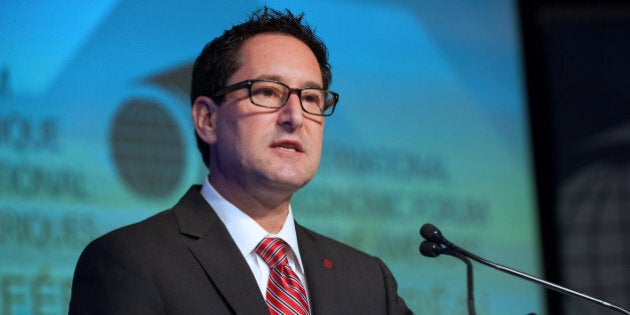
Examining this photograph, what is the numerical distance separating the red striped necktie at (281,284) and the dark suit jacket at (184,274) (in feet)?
0.20

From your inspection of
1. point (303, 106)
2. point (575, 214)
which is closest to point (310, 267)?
point (303, 106)

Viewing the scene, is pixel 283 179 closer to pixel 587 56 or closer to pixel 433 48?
pixel 433 48

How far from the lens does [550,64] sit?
4.87 metres

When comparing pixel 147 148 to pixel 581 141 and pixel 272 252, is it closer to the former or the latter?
pixel 272 252

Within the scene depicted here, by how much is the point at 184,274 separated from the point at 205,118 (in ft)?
1.86

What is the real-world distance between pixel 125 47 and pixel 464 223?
195cm

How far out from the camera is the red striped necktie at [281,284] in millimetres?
2223

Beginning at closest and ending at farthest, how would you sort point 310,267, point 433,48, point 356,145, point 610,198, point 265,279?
point 265,279 → point 310,267 → point 356,145 → point 433,48 → point 610,198

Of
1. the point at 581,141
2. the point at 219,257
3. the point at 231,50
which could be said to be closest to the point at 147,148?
the point at 231,50

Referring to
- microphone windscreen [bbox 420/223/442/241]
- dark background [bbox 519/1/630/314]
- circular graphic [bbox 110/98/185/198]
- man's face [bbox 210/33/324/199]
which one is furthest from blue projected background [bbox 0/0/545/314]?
microphone windscreen [bbox 420/223/442/241]

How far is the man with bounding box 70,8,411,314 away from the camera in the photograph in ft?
6.86

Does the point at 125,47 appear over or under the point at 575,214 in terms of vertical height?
over

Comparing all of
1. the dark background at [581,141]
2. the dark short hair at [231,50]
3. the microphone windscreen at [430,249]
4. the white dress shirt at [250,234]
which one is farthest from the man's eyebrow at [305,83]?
the dark background at [581,141]

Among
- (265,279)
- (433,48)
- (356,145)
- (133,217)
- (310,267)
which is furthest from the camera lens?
(433,48)
